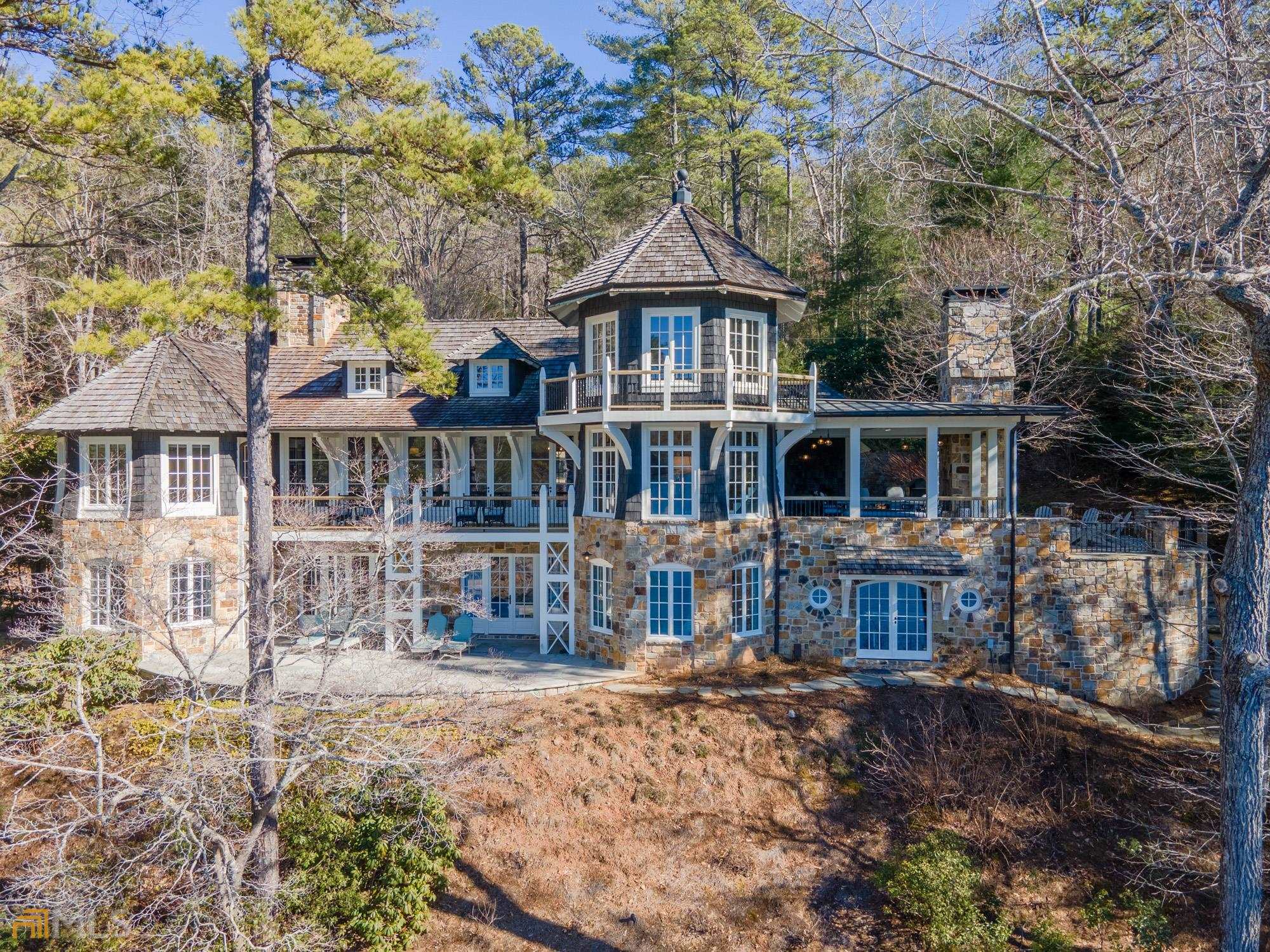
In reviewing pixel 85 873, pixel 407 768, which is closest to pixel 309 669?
pixel 85 873

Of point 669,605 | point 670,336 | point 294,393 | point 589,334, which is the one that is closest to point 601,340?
point 589,334

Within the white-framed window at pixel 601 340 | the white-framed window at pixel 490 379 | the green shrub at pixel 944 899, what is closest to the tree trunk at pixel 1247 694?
the green shrub at pixel 944 899

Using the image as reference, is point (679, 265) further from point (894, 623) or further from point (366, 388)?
point (366, 388)

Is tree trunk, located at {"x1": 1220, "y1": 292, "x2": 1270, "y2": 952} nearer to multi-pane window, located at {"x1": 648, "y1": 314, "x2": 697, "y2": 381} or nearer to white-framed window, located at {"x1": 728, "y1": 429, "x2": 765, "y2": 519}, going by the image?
white-framed window, located at {"x1": 728, "y1": 429, "x2": 765, "y2": 519}

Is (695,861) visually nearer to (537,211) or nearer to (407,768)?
(407,768)

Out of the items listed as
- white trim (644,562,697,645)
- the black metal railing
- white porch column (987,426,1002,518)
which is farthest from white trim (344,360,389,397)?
the black metal railing

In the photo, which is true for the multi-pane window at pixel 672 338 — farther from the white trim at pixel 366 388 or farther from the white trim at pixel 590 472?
the white trim at pixel 366 388
